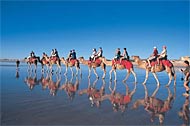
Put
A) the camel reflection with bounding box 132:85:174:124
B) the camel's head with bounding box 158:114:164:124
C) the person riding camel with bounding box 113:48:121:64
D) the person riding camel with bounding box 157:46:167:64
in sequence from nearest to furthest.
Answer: the camel's head with bounding box 158:114:164:124
the camel reflection with bounding box 132:85:174:124
the person riding camel with bounding box 157:46:167:64
the person riding camel with bounding box 113:48:121:64

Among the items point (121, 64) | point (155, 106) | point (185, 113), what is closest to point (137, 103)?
point (155, 106)

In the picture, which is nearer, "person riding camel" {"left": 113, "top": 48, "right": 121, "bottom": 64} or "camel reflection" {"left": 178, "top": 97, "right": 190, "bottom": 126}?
"camel reflection" {"left": 178, "top": 97, "right": 190, "bottom": 126}

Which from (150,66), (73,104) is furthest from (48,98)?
(150,66)

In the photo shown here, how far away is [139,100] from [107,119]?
321cm

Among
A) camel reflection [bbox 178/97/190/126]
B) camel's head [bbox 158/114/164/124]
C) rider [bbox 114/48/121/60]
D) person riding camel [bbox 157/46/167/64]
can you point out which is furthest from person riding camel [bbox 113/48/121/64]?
camel's head [bbox 158/114/164/124]

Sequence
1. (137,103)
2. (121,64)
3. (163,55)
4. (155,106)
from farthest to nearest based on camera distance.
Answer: (121,64)
(163,55)
(137,103)
(155,106)

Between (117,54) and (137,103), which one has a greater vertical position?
(117,54)

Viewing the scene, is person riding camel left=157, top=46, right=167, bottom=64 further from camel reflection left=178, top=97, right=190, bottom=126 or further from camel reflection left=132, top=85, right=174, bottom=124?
camel reflection left=178, top=97, right=190, bottom=126

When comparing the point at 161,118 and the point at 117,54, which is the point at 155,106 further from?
the point at 117,54

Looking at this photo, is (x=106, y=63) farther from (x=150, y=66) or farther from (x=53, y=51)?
(x=53, y=51)

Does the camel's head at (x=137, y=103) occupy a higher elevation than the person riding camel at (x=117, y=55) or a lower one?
lower

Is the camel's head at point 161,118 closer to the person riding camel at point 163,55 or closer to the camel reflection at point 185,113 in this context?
the camel reflection at point 185,113

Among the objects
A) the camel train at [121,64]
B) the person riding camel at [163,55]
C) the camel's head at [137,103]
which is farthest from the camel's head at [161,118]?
the person riding camel at [163,55]

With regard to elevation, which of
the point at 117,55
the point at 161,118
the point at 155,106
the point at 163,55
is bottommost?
the point at 161,118
